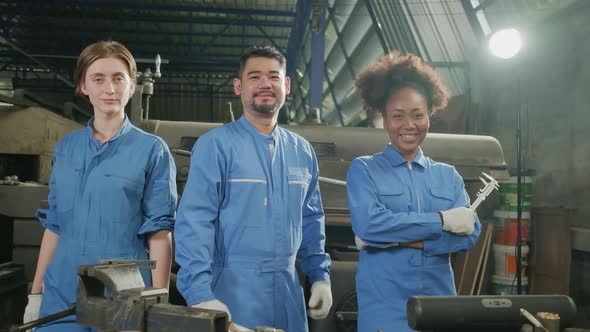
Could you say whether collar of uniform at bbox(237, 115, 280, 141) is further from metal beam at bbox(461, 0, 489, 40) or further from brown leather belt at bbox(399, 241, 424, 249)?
metal beam at bbox(461, 0, 489, 40)

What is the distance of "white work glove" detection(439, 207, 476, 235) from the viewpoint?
1521 mm

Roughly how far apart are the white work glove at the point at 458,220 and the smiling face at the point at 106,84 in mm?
1064

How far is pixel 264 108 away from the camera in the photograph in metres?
1.56

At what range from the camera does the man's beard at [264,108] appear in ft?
5.11

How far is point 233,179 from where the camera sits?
4.99 ft

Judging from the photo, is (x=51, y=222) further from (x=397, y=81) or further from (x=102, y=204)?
(x=397, y=81)

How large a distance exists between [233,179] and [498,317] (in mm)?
863

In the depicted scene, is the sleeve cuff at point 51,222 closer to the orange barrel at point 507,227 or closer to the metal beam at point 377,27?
the orange barrel at point 507,227

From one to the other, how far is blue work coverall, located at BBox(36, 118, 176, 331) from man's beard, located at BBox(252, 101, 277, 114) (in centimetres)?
32

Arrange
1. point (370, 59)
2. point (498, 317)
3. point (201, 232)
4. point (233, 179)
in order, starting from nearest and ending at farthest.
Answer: point (498, 317) < point (201, 232) < point (233, 179) < point (370, 59)

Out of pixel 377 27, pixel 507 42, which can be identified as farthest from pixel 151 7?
pixel 507 42

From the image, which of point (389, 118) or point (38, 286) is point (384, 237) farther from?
point (38, 286)

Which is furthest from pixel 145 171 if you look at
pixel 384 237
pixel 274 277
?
pixel 384 237

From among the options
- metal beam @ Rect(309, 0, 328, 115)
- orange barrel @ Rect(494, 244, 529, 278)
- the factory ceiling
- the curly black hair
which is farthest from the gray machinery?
the factory ceiling
